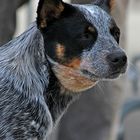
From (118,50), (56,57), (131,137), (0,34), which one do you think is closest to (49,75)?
(56,57)

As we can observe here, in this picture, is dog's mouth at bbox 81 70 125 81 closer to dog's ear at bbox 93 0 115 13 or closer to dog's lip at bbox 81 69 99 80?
dog's lip at bbox 81 69 99 80

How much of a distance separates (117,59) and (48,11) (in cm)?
41

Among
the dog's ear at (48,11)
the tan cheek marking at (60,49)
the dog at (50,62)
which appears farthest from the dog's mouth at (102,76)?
the dog's ear at (48,11)

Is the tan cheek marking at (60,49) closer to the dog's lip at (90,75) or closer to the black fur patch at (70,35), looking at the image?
the black fur patch at (70,35)

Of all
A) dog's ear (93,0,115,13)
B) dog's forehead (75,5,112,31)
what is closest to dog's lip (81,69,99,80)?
dog's forehead (75,5,112,31)

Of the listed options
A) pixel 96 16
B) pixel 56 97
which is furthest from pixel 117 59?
pixel 56 97

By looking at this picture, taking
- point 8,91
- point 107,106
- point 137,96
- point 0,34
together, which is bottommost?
point 137,96

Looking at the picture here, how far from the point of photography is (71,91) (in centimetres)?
393

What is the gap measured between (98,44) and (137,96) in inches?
293

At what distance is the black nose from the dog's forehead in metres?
0.15

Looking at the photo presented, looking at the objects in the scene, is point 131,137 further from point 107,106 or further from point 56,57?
point 56,57

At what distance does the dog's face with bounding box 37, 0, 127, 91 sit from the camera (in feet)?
12.3

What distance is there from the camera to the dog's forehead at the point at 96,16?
12.4 ft

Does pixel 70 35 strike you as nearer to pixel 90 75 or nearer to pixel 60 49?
pixel 60 49
